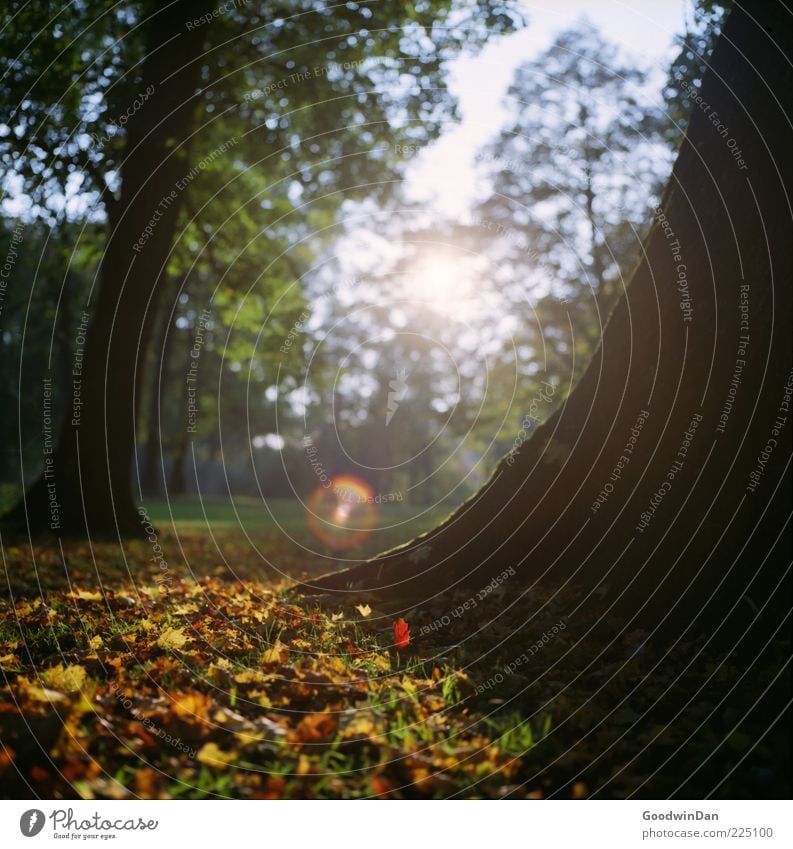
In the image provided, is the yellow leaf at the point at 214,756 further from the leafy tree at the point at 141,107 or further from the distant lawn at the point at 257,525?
Answer: the distant lawn at the point at 257,525

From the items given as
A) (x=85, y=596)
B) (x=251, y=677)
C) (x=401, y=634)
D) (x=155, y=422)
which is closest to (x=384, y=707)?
(x=251, y=677)

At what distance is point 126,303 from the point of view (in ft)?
35.0

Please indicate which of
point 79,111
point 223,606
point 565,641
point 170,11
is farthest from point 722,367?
point 79,111

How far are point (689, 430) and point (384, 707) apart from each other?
282 cm

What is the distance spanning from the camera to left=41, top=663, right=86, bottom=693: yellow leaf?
10.9ft

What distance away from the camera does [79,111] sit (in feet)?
38.5

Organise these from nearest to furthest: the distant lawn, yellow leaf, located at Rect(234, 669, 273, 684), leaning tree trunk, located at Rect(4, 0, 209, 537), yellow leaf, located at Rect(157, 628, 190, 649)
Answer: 1. yellow leaf, located at Rect(234, 669, 273, 684)
2. yellow leaf, located at Rect(157, 628, 190, 649)
3. leaning tree trunk, located at Rect(4, 0, 209, 537)
4. the distant lawn

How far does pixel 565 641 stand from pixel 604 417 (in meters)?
1.89

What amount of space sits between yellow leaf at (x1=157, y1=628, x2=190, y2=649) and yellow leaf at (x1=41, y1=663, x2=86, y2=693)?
22.9 inches

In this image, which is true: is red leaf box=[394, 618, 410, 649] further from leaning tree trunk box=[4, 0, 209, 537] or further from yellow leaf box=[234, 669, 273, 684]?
leaning tree trunk box=[4, 0, 209, 537]

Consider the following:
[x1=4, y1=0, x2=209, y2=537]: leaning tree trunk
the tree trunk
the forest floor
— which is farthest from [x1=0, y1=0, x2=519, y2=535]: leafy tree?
the tree trunk

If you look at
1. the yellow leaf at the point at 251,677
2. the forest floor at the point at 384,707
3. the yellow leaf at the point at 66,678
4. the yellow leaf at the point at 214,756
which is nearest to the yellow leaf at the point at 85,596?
the forest floor at the point at 384,707
